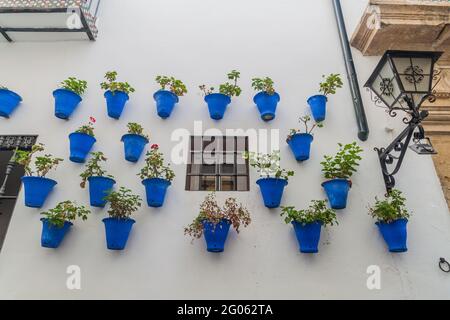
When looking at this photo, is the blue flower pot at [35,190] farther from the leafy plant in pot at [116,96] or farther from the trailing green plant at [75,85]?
the trailing green plant at [75,85]

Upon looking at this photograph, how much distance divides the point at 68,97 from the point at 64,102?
80 mm

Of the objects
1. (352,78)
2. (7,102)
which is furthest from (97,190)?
(352,78)

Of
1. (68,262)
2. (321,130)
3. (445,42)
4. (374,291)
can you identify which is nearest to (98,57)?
(68,262)

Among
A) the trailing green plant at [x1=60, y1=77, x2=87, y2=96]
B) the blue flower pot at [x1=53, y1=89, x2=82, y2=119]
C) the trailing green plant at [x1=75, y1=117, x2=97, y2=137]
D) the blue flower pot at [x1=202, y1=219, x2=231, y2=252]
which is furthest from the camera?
the trailing green plant at [x1=60, y1=77, x2=87, y2=96]

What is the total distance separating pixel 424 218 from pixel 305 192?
4.43ft

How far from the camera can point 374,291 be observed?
315 cm

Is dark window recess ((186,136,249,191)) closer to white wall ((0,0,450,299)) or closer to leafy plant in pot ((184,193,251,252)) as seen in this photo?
white wall ((0,0,450,299))

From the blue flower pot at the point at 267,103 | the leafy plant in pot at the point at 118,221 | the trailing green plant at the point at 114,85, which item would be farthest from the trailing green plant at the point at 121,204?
the blue flower pot at the point at 267,103

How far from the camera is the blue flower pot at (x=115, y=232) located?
3154mm

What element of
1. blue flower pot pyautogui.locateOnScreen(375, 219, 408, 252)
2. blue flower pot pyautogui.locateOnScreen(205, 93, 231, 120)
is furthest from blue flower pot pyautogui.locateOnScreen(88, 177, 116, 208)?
blue flower pot pyautogui.locateOnScreen(375, 219, 408, 252)

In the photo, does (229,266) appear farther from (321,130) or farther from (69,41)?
(69,41)

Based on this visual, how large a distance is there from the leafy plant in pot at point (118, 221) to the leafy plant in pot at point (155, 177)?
0.20m

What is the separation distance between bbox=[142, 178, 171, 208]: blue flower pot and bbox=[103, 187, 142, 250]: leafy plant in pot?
0.17m

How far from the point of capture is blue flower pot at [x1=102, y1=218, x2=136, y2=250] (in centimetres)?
315
